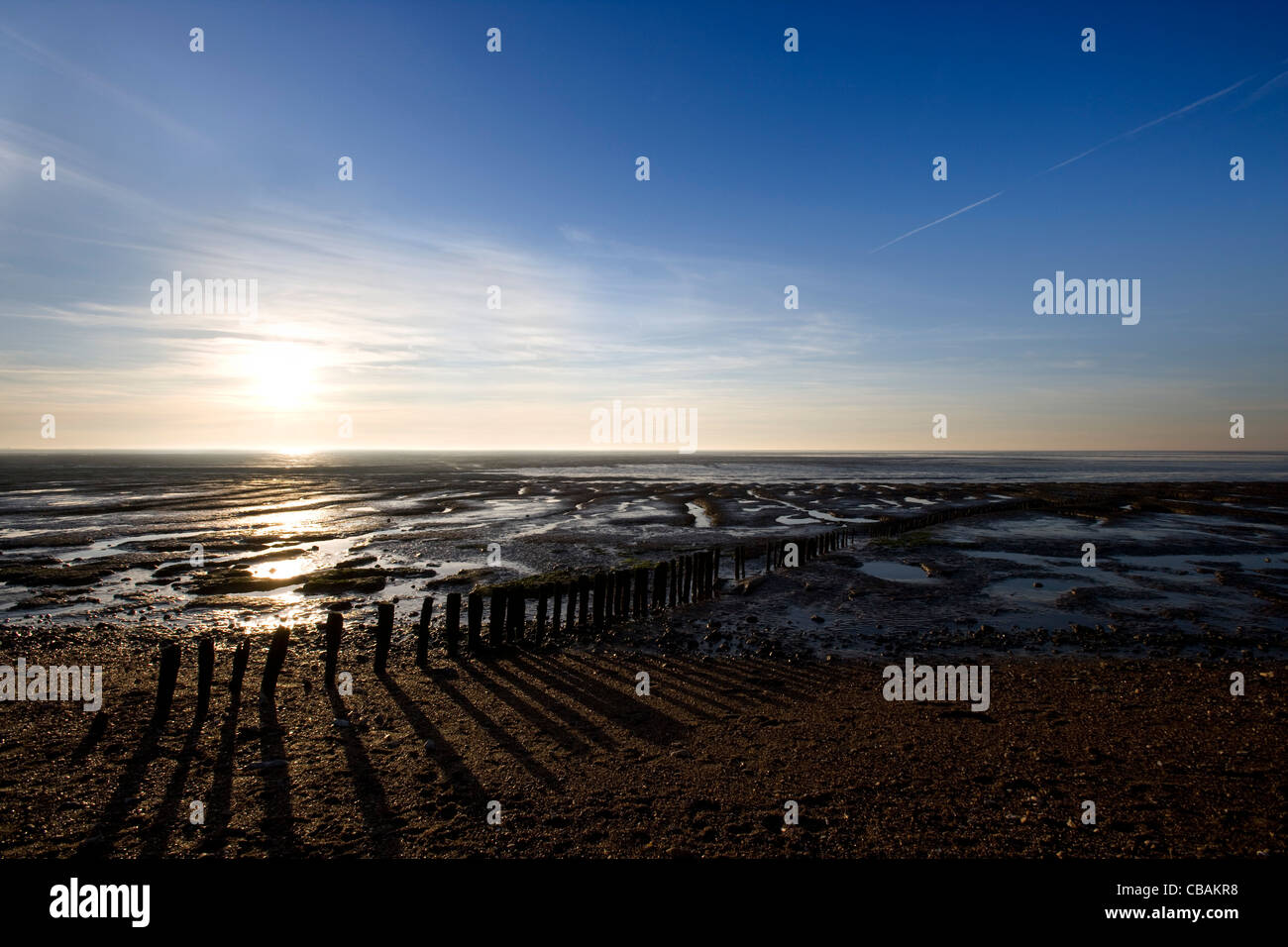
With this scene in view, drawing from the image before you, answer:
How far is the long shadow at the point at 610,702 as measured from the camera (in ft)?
33.8

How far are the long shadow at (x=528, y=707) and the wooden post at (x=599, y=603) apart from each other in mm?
3480

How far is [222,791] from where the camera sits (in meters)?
8.23

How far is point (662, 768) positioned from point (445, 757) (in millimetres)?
3333

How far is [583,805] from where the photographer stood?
309 inches

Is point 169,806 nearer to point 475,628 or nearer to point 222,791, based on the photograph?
point 222,791

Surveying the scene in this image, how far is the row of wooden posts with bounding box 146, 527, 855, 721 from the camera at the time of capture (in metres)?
11.2

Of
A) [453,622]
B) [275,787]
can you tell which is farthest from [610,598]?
[275,787]

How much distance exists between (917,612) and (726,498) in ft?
137

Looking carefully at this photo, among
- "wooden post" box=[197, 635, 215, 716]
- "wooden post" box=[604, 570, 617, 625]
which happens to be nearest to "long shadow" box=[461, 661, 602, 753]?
"wooden post" box=[604, 570, 617, 625]

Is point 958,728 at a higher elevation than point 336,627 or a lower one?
lower

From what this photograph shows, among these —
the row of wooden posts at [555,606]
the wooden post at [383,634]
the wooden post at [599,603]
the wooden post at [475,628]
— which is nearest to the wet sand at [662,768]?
the wooden post at [383,634]

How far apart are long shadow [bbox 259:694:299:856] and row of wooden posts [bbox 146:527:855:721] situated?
135 cm
